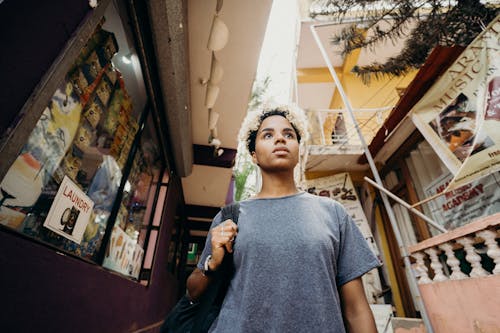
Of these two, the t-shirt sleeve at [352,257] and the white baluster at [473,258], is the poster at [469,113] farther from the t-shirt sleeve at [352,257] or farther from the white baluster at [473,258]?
the t-shirt sleeve at [352,257]

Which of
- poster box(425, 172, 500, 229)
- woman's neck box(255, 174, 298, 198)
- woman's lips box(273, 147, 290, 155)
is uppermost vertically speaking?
poster box(425, 172, 500, 229)

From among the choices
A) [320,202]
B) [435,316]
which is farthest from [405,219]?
[320,202]

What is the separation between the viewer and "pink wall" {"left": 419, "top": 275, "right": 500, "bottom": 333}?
7.00 ft

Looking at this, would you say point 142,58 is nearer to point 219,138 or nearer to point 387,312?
point 219,138

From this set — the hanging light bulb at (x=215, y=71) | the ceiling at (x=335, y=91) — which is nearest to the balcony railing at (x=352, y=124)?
the ceiling at (x=335, y=91)

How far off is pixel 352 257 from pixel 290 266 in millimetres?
407

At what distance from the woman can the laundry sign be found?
1.09 meters

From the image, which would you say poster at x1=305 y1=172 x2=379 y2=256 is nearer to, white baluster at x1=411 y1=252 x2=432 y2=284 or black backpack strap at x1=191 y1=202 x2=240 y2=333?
white baluster at x1=411 y1=252 x2=432 y2=284

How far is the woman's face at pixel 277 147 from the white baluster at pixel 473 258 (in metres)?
2.33

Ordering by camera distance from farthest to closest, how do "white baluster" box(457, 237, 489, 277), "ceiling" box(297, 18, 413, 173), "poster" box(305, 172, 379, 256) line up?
"ceiling" box(297, 18, 413, 173), "poster" box(305, 172, 379, 256), "white baluster" box(457, 237, 489, 277)

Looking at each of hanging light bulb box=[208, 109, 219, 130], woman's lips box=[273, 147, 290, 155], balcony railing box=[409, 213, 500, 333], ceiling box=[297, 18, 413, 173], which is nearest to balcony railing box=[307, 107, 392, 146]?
ceiling box=[297, 18, 413, 173]

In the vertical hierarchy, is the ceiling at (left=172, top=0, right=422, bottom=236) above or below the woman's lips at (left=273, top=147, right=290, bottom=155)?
above

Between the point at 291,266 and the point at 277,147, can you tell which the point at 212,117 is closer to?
the point at 277,147

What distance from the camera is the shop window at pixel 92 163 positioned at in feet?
4.58
